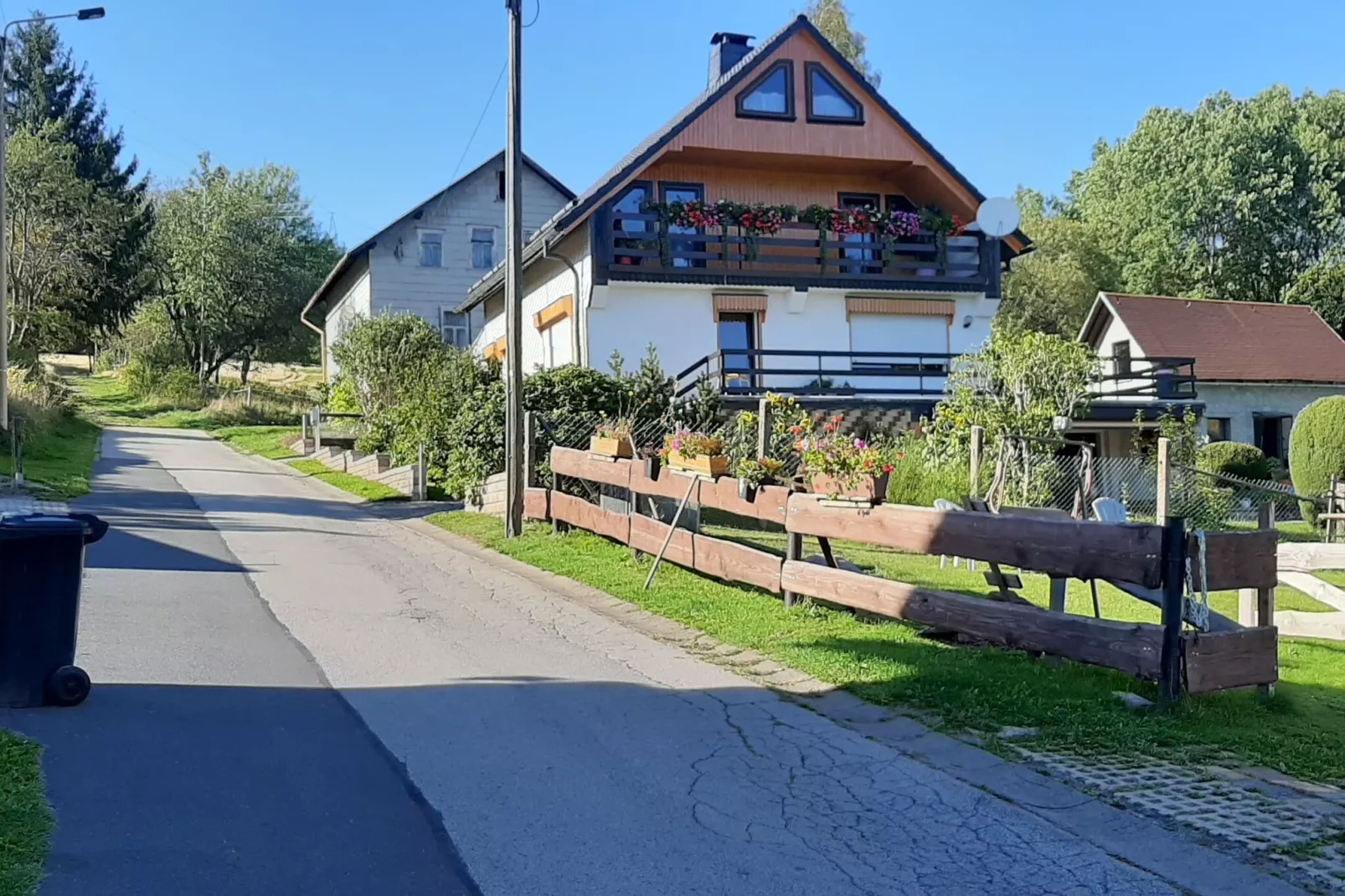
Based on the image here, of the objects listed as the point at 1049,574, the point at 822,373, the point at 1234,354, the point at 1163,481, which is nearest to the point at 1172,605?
the point at 1049,574

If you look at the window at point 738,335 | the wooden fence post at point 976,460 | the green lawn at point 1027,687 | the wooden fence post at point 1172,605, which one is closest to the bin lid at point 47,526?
the green lawn at point 1027,687

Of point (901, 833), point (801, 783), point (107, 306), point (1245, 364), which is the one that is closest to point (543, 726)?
point (801, 783)

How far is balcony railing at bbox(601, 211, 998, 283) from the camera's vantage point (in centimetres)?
2406

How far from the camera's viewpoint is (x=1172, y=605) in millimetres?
5992

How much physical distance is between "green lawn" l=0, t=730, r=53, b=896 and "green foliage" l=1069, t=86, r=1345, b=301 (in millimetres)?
54739

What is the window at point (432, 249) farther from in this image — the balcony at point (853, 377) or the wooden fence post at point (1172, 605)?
the wooden fence post at point (1172, 605)

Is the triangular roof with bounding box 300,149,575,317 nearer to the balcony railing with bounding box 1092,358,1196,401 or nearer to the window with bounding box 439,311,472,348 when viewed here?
the window with bounding box 439,311,472,348

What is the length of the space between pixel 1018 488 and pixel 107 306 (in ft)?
121

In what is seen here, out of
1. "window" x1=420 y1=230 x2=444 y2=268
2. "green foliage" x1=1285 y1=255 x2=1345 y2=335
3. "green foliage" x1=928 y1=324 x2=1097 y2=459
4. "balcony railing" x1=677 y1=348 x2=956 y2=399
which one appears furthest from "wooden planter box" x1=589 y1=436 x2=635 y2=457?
"green foliage" x1=1285 y1=255 x2=1345 y2=335

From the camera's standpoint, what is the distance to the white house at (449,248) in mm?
37688

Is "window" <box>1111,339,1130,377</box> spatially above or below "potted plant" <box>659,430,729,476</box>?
above

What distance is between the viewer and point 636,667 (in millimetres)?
7668

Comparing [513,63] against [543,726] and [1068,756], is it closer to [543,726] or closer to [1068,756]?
[543,726]

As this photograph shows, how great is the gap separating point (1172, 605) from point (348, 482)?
64.4 ft
